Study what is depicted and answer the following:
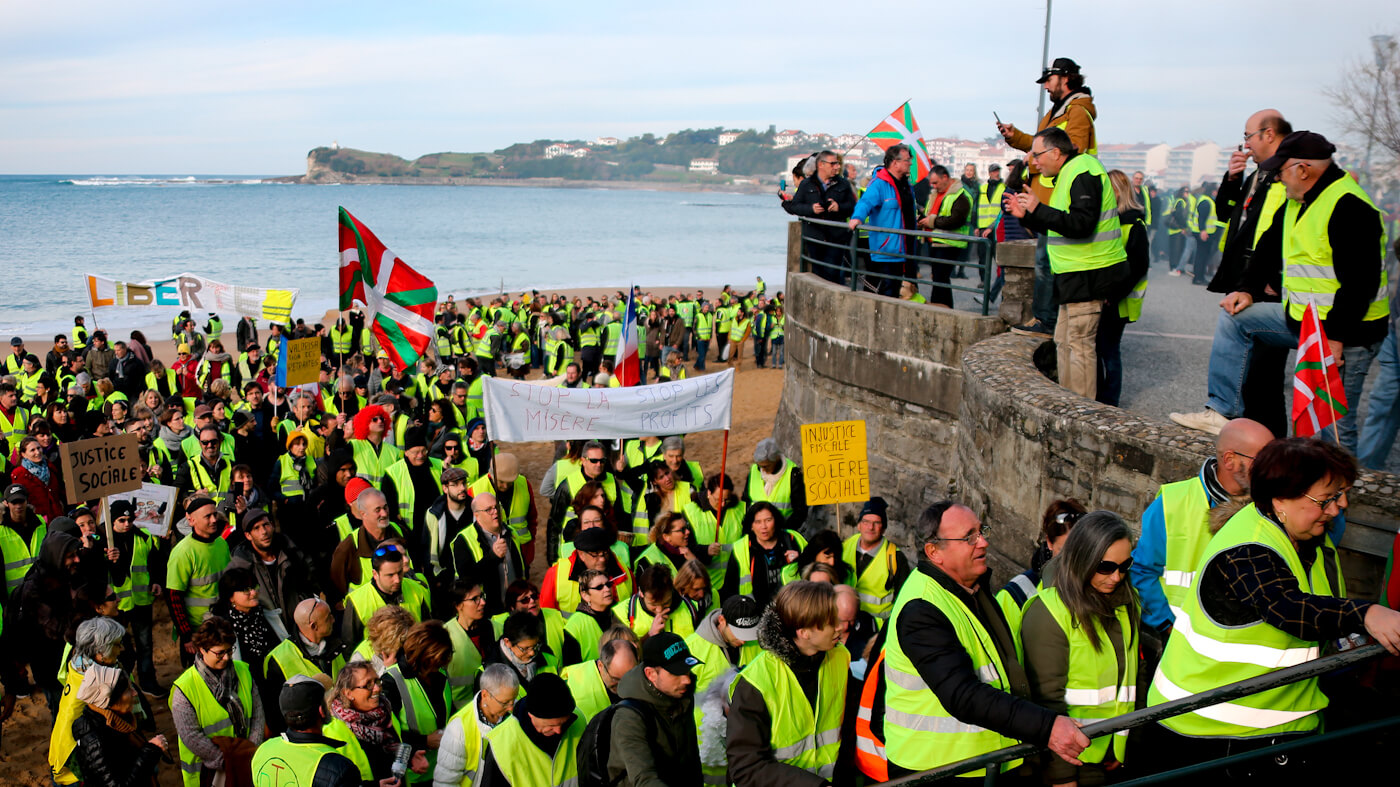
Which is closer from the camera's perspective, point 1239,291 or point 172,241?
point 1239,291

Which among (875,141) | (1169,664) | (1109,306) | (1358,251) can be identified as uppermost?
(875,141)

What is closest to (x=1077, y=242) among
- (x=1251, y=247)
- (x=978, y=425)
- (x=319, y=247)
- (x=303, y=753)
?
(x=1251, y=247)

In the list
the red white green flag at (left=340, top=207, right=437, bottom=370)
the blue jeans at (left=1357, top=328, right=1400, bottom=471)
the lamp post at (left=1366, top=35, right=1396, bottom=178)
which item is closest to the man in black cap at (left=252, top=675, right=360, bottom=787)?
the blue jeans at (left=1357, top=328, right=1400, bottom=471)

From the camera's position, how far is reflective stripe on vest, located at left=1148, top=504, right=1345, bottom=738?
3.14 metres

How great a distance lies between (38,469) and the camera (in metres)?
Answer: 9.28

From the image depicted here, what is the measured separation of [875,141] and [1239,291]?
26.4 ft

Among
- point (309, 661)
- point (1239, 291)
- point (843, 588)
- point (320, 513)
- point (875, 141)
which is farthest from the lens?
point (875, 141)

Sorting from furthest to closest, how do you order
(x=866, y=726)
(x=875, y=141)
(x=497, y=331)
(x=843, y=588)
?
1. (x=497, y=331)
2. (x=875, y=141)
3. (x=843, y=588)
4. (x=866, y=726)

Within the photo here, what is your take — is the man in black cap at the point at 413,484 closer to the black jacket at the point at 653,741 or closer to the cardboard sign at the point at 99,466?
the cardboard sign at the point at 99,466

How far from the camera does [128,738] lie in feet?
17.1

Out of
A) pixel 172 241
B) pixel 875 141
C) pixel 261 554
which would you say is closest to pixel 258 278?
pixel 172 241

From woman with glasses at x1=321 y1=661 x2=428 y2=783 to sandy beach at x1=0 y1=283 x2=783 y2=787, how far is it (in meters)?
2.73

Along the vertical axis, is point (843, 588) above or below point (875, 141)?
below

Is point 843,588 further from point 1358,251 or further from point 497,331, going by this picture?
point 497,331
